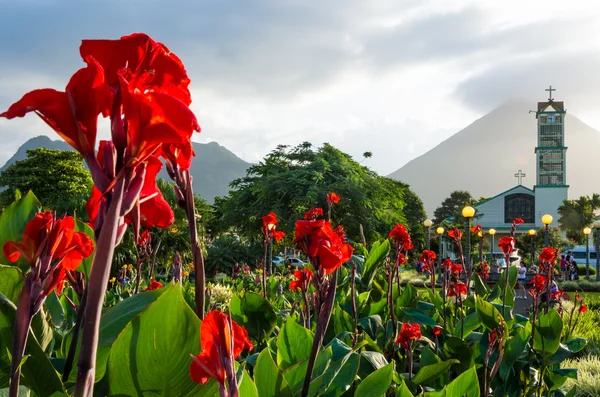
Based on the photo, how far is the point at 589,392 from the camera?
483 centimetres

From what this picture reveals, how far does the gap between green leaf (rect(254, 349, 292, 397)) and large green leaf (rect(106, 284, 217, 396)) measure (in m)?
0.21

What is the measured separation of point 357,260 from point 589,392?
Result: 10.3 feet

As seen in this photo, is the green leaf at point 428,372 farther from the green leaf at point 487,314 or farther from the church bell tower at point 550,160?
the church bell tower at point 550,160

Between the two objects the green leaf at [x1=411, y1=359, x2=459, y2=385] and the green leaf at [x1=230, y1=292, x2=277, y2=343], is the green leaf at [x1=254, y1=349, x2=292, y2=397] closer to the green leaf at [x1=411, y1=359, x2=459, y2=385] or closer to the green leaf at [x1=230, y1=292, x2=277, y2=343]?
the green leaf at [x1=411, y1=359, x2=459, y2=385]

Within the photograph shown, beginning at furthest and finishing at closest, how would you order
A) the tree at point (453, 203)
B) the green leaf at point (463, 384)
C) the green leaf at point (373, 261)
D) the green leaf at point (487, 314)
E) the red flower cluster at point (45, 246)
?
the tree at point (453, 203) → the green leaf at point (373, 261) → the green leaf at point (487, 314) → the green leaf at point (463, 384) → the red flower cluster at point (45, 246)

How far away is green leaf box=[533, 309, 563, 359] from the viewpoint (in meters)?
2.48

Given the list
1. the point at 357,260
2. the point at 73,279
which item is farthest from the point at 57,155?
the point at 73,279

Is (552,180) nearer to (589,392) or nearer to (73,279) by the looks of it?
(589,392)

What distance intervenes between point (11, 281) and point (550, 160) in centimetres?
6589

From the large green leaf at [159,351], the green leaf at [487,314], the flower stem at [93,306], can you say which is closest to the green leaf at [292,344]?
the large green leaf at [159,351]

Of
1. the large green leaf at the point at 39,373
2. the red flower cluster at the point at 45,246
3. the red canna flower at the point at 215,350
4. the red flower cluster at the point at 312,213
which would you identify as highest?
the red flower cluster at the point at 312,213

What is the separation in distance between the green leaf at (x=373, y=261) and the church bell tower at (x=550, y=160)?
201 ft

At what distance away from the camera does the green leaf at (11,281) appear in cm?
86

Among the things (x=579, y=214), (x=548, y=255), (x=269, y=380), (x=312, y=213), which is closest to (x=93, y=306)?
(x=269, y=380)
